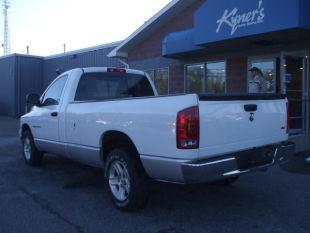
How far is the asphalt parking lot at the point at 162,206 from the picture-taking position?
513 centimetres

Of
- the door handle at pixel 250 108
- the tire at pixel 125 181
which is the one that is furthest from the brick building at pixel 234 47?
the tire at pixel 125 181

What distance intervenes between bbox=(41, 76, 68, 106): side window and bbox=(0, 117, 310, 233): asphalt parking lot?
137cm

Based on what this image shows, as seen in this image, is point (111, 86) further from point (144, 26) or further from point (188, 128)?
point (144, 26)

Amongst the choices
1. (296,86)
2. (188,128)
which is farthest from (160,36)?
(188,128)

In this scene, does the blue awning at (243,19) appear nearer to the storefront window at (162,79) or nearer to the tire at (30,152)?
the storefront window at (162,79)

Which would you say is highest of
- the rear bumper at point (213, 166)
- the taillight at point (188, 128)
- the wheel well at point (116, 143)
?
the taillight at point (188, 128)

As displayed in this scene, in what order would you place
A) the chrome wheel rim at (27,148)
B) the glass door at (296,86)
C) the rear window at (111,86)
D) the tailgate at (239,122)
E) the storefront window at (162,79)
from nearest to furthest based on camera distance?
the tailgate at (239,122)
the rear window at (111,86)
the chrome wheel rim at (27,148)
the glass door at (296,86)
the storefront window at (162,79)

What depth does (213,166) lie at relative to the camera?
4809 millimetres

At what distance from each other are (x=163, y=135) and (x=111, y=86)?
113 inches

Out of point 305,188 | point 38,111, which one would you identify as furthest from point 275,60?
point 38,111

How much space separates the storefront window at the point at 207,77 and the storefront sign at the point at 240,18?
2604 millimetres

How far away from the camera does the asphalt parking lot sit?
5129mm

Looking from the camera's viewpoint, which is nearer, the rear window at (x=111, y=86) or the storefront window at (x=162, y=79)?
the rear window at (x=111, y=86)

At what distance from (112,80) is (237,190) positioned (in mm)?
2818
